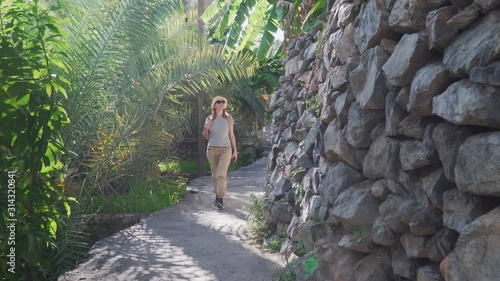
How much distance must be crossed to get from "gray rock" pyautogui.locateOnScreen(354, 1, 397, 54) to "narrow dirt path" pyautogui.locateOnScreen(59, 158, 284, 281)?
7.03 feet

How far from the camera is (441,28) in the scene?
263 cm

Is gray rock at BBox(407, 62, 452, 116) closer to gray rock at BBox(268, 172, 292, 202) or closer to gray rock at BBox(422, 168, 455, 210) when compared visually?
gray rock at BBox(422, 168, 455, 210)

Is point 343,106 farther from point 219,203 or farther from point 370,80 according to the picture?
point 219,203

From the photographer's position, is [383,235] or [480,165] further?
[383,235]

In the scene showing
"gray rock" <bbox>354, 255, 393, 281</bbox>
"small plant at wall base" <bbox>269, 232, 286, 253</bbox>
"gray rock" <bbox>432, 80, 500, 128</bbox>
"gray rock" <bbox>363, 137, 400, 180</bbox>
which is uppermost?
"gray rock" <bbox>432, 80, 500, 128</bbox>

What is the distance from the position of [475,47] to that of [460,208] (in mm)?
672

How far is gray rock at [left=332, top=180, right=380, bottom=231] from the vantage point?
3.33 m

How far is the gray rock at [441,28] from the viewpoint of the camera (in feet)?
8.56

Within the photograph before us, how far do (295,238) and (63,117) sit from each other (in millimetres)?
2070

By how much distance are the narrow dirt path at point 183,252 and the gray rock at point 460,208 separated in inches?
97.5

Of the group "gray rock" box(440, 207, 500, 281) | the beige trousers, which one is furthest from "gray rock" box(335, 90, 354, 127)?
the beige trousers

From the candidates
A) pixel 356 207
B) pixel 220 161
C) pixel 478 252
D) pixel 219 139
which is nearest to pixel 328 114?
pixel 356 207

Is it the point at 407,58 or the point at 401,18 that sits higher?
the point at 401,18

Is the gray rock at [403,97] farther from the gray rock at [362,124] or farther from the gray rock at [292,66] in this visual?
the gray rock at [292,66]
